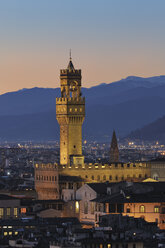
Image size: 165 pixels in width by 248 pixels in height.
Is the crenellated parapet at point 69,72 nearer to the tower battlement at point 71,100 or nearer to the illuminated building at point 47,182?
the tower battlement at point 71,100

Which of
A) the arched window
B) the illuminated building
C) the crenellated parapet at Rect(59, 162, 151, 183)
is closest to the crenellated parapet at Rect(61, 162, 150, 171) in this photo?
the crenellated parapet at Rect(59, 162, 151, 183)

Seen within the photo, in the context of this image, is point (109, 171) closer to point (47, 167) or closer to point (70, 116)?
point (47, 167)

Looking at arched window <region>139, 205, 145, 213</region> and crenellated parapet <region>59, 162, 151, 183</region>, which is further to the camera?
crenellated parapet <region>59, 162, 151, 183</region>

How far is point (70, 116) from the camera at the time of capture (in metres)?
117

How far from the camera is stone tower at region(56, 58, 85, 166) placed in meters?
115

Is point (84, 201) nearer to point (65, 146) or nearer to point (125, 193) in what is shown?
point (125, 193)

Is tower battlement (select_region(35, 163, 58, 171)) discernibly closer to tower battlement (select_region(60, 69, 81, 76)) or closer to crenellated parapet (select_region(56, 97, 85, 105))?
crenellated parapet (select_region(56, 97, 85, 105))

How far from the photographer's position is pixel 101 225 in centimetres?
8625

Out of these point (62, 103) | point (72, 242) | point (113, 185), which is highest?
point (62, 103)

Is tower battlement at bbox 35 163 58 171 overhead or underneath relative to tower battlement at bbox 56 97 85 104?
underneath

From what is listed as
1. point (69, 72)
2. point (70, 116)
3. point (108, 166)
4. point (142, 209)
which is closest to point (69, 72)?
point (69, 72)

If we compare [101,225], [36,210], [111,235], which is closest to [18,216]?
[36,210]

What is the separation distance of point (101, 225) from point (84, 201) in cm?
1431

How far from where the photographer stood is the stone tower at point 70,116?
376 ft
